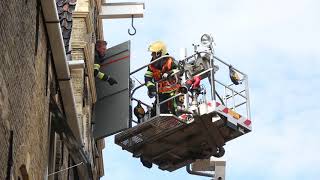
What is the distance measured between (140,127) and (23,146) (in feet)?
19.9

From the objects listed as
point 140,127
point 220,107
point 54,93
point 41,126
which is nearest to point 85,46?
point 140,127

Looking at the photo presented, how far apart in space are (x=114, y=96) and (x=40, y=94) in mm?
6258

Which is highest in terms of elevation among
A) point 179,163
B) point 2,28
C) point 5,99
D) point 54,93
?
point 2,28

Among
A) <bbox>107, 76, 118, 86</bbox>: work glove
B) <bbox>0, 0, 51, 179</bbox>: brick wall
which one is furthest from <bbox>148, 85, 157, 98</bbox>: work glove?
<bbox>0, 0, 51, 179</bbox>: brick wall

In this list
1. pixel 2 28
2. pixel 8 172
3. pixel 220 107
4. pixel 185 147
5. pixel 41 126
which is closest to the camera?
pixel 2 28

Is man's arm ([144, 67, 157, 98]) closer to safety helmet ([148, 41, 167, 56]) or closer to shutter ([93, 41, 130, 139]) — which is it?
safety helmet ([148, 41, 167, 56])

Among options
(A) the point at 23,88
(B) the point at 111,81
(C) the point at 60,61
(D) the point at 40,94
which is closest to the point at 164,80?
(B) the point at 111,81

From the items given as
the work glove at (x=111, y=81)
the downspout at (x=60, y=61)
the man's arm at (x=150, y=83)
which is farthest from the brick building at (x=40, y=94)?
the man's arm at (x=150, y=83)

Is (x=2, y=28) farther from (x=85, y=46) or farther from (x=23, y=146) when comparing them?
(x=85, y=46)

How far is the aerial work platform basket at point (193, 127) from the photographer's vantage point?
15203 mm

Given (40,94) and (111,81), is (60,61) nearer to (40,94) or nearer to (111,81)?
(40,94)

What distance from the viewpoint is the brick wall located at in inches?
339

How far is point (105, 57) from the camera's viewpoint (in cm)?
1852

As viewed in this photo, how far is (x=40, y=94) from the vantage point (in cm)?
1123
